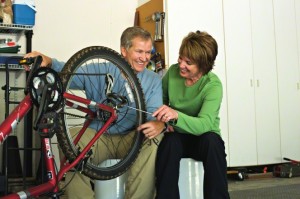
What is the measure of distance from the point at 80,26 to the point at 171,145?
85.3 inches

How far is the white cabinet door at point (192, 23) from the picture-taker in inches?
128

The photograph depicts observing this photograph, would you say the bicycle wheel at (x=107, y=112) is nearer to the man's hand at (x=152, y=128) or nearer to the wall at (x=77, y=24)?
the man's hand at (x=152, y=128)

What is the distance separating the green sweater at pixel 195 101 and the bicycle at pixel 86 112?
0.23 meters

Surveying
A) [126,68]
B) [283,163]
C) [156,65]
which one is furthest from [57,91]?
[283,163]

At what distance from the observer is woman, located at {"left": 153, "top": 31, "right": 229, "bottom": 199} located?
1.57 metres

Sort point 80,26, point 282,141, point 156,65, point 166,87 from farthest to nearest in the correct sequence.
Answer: point 282,141, point 80,26, point 156,65, point 166,87

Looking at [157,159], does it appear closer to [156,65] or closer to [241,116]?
[156,65]

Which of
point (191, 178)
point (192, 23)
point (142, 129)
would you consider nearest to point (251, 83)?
point (192, 23)

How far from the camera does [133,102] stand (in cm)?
169

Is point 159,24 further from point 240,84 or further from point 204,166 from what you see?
point 204,166

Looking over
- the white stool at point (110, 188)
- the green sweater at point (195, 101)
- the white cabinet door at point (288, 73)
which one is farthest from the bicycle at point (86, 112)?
the white cabinet door at point (288, 73)

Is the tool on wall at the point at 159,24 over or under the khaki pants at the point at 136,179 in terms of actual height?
over

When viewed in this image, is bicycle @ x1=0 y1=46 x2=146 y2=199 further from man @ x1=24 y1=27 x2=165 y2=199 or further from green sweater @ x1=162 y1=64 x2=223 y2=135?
green sweater @ x1=162 y1=64 x2=223 y2=135

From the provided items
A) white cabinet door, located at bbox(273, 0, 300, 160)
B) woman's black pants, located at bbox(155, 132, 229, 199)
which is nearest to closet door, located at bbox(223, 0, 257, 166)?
white cabinet door, located at bbox(273, 0, 300, 160)
